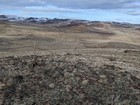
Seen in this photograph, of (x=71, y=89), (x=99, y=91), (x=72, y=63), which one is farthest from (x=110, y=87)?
(x=72, y=63)

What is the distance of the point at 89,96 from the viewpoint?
29.7 feet

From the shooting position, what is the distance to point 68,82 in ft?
31.5

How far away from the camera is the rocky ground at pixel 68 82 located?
9.04m

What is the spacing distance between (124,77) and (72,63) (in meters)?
1.58

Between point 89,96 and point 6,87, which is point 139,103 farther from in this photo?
point 6,87

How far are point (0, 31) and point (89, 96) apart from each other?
2687cm

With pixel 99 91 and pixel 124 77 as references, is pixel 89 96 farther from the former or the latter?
pixel 124 77

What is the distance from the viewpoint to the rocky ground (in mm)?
9039

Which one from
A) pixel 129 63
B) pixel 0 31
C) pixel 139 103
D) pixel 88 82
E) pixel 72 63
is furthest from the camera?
pixel 0 31

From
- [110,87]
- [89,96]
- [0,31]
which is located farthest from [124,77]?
[0,31]

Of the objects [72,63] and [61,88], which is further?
[72,63]

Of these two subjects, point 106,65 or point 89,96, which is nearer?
point 89,96

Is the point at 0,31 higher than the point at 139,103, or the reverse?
the point at 139,103

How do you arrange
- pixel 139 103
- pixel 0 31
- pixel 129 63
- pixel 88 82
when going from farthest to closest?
pixel 0 31, pixel 129 63, pixel 88 82, pixel 139 103
